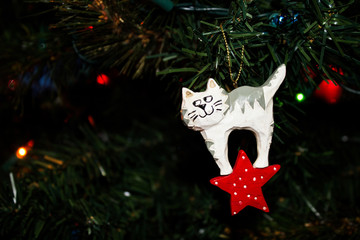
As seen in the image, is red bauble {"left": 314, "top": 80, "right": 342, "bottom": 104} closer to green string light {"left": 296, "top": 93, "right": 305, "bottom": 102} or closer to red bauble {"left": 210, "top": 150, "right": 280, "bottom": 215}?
green string light {"left": 296, "top": 93, "right": 305, "bottom": 102}

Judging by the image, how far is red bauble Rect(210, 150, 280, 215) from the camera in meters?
0.42

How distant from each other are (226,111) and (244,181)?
98 millimetres

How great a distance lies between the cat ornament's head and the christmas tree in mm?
28

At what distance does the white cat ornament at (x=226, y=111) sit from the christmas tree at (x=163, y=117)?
3 cm

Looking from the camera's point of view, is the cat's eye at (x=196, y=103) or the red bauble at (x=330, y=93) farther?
the red bauble at (x=330, y=93)

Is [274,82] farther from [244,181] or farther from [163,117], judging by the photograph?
[163,117]

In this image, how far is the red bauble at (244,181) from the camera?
1.37ft

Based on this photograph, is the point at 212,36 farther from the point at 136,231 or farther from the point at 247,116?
the point at 136,231

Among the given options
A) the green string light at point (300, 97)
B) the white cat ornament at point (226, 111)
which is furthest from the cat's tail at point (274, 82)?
the green string light at point (300, 97)

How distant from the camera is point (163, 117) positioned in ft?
2.72

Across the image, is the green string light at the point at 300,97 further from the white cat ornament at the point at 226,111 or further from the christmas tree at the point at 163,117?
the white cat ornament at the point at 226,111

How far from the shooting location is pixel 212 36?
41 cm

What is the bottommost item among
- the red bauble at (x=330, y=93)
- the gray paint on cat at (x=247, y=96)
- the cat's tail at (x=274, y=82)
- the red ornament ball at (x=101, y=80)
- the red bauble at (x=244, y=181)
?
the red bauble at (x=244, y=181)

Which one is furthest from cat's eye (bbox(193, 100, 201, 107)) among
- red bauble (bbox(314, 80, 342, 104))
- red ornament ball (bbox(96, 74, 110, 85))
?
red bauble (bbox(314, 80, 342, 104))
